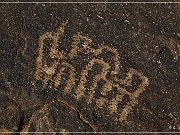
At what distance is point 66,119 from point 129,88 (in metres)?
0.47

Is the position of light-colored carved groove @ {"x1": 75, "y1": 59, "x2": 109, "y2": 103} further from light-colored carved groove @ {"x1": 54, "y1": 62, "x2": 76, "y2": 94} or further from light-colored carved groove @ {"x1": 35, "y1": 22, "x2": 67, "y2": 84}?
light-colored carved groove @ {"x1": 35, "y1": 22, "x2": 67, "y2": 84}

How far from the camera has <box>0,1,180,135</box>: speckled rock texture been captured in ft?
10.9

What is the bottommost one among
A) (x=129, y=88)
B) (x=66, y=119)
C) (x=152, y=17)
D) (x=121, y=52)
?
(x=66, y=119)

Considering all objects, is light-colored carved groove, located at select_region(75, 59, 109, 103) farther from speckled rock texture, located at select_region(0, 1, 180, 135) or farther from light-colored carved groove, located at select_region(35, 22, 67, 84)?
light-colored carved groove, located at select_region(35, 22, 67, 84)

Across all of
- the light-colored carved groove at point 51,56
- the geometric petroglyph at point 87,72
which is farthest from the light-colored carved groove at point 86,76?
the light-colored carved groove at point 51,56

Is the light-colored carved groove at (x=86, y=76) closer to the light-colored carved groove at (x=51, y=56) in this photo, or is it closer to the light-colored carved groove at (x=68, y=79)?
the light-colored carved groove at (x=68, y=79)

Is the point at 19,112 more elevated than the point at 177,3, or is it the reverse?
the point at 177,3

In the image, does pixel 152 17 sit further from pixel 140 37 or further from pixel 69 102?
pixel 69 102

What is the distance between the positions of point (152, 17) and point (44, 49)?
2.52 feet

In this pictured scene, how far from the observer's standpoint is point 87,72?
338cm

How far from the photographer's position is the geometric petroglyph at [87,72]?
334 centimetres

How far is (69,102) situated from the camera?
337cm

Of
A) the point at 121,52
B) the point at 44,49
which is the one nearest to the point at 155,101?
the point at 121,52

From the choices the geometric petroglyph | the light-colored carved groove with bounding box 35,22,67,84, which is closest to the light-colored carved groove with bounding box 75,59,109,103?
the geometric petroglyph
